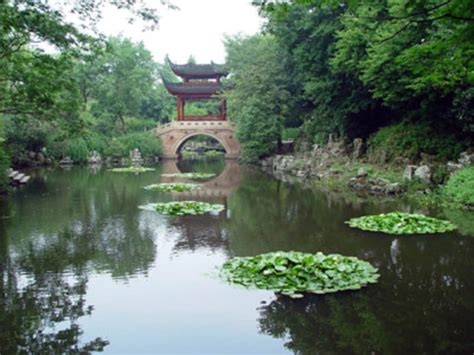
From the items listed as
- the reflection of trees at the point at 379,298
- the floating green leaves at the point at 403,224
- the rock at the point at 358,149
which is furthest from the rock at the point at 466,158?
the rock at the point at 358,149

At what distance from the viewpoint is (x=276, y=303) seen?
4.99 meters

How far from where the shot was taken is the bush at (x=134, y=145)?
105 feet

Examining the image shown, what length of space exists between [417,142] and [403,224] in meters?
7.38

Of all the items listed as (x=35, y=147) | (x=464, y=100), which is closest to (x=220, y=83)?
(x=35, y=147)

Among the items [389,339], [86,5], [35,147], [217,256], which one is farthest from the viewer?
[35,147]

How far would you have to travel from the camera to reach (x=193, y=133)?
35906 mm

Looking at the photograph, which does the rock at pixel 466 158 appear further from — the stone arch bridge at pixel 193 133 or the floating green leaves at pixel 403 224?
the stone arch bridge at pixel 193 133

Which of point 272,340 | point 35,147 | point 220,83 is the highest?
point 220,83

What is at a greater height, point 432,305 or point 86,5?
point 86,5

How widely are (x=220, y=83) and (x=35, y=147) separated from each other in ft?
49.5

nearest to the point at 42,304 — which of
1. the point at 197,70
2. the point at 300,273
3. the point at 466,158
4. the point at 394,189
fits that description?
the point at 300,273

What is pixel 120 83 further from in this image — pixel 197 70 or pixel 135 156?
pixel 135 156

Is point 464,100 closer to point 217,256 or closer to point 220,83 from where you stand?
point 217,256

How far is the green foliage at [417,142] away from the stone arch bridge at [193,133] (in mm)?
19565
